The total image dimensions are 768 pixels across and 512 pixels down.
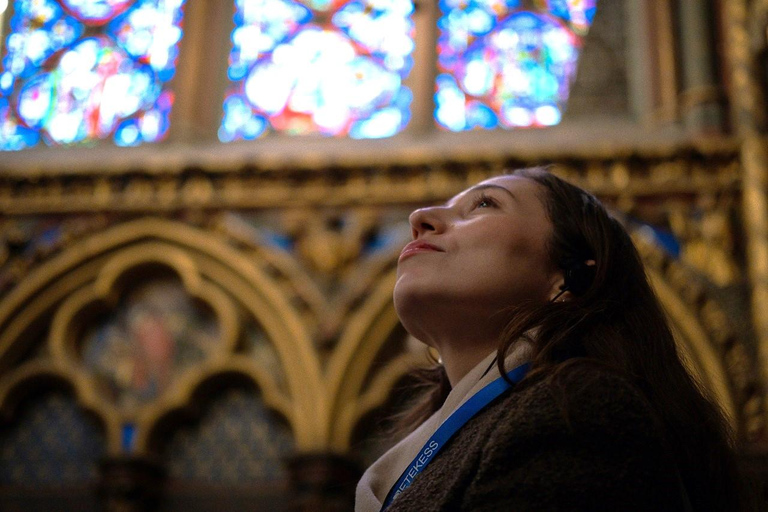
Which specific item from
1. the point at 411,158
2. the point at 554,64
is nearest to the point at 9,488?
the point at 411,158

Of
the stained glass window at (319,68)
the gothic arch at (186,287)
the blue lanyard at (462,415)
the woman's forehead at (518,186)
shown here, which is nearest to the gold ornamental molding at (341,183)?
the gothic arch at (186,287)

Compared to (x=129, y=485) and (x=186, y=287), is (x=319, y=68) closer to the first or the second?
(x=186, y=287)

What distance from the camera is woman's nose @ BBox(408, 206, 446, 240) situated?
144 centimetres

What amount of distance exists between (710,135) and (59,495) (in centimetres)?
330

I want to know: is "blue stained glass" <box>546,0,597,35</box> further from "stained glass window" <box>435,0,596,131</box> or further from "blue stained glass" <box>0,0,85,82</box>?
"blue stained glass" <box>0,0,85,82</box>

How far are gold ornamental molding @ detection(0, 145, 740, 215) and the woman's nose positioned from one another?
122 inches

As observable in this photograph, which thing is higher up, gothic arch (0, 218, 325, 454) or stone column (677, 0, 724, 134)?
stone column (677, 0, 724, 134)

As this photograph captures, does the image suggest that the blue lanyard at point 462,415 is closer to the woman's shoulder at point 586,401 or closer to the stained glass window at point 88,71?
the woman's shoulder at point 586,401

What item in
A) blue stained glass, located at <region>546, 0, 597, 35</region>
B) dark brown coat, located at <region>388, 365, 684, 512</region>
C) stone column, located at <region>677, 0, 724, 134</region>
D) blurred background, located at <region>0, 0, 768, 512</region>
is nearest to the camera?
dark brown coat, located at <region>388, 365, 684, 512</region>

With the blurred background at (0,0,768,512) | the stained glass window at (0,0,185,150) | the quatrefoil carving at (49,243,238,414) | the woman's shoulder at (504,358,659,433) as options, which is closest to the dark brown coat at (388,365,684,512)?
the woman's shoulder at (504,358,659,433)

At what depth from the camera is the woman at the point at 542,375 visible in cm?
101

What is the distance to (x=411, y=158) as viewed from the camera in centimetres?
464

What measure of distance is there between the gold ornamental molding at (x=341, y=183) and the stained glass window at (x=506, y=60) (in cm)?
66

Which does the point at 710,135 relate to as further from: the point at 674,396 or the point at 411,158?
the point at 674,396
